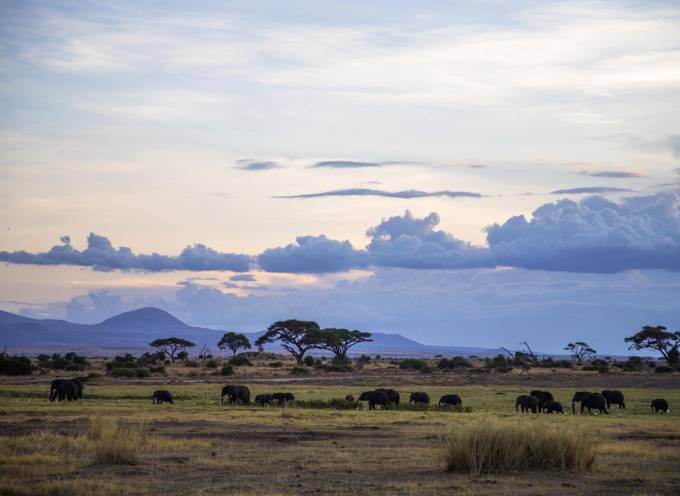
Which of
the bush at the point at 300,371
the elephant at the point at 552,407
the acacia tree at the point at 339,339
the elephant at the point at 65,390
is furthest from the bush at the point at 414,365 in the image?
the elephant at the point at 65,390

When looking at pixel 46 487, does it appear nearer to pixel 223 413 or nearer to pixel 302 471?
pixel 302 471

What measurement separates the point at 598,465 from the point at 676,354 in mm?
96030

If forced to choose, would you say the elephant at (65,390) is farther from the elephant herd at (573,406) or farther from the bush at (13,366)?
Answer: the bush at (13,366)

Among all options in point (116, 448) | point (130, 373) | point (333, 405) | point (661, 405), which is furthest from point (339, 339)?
point (116, 448)

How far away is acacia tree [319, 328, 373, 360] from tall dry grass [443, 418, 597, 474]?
93359 mm

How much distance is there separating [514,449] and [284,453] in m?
6.31

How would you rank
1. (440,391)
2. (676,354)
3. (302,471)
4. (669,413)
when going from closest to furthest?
(302,471) < (669,413) < (440,391) < (676,354)

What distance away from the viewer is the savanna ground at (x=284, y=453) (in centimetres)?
1745

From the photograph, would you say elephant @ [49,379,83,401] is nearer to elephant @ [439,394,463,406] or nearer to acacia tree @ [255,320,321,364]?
elephant @ [439,394,463,406]

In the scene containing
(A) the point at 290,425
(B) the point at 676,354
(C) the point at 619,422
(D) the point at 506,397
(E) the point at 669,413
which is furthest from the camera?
(B) the point at 676,354

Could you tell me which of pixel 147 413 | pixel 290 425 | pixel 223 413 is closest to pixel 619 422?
pixel 290 425

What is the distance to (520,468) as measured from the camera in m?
19.9

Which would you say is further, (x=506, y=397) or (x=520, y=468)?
(x=506, y=397)

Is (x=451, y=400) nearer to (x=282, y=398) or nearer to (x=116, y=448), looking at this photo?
(x=282, y=398)
